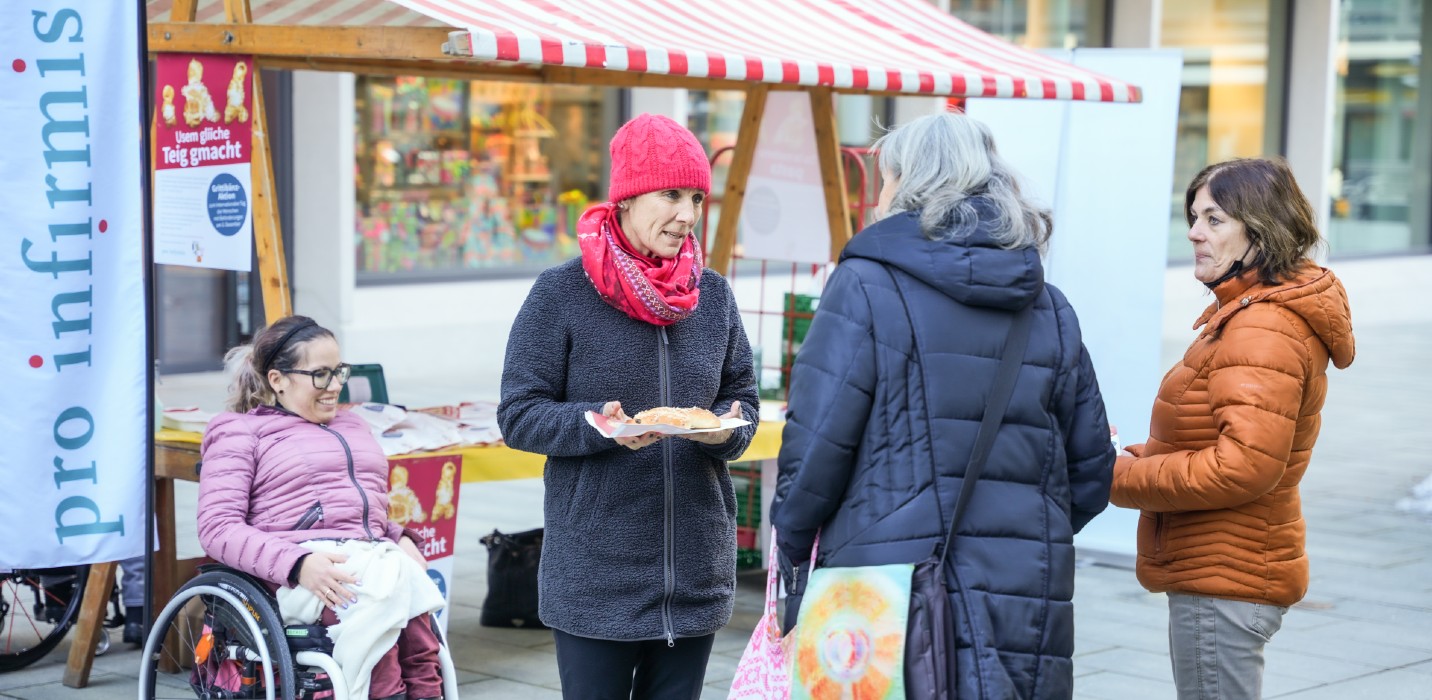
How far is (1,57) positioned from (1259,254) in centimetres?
292

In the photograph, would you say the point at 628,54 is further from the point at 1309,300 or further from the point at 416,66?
the point at 416,66

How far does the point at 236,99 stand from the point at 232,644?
65.4 inches

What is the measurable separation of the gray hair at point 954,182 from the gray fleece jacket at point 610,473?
703 mm

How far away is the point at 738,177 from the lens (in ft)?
21.0

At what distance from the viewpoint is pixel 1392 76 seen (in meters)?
20.7

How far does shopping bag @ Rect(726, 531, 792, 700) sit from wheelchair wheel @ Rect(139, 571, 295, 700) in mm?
1374

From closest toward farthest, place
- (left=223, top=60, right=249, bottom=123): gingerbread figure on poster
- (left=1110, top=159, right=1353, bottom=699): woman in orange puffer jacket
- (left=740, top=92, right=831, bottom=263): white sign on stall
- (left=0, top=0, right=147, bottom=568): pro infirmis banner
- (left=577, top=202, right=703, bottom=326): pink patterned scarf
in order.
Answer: (left=577, top=202, right=703, bottom=326): pink patterned scarf, (left=1110, top=159, right=1353, bottom=699): woman in orange puffer jacket, (left=0, top=0, right=147, bottom=568): pro infirmis banner, (left=223, top=60, right=249, bottom=123): gingerbread figure on poster, (left=740, top=92, right=831, bottom=263): white sign on stall

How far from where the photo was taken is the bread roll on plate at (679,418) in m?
3.11

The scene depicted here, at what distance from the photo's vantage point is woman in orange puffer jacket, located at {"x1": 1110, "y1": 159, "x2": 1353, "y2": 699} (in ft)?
10.9

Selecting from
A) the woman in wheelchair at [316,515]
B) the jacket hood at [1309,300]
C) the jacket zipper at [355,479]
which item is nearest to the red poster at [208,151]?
the woman in wheelchair at [316,515]

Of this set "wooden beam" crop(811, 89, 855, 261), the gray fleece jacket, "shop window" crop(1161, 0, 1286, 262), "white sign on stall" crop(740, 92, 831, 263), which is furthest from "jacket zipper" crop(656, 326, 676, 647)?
"shop window" crop(1161, 0, 1286, 262)

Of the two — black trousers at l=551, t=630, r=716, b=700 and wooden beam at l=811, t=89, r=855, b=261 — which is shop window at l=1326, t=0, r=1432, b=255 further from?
black trousers at l=551, t=630, r=716, b=700

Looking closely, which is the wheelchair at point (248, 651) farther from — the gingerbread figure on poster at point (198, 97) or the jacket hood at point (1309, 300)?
the jacket hood at point (1309, 300)

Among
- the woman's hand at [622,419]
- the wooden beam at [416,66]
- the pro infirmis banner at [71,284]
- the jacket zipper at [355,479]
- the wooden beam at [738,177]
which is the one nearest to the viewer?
the woman's hand at [622,419]
